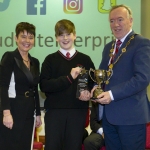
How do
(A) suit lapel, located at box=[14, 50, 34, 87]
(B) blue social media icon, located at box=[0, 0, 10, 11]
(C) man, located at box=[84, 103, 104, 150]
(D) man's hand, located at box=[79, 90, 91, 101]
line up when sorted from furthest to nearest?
(B) blue social media icon, located at box=[0, 0, 10, 11]
(C) man, located at box=[84, 103, 104, 150]
(A) suit lapel, located at box=[14, 50, 34, 87]
(D) man's hand, located at box=[79, 90, 91, 101]

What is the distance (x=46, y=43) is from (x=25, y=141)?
64.9 inches

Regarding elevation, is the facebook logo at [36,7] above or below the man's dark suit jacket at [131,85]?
above

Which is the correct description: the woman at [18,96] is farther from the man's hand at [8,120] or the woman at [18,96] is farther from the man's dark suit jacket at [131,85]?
the man's dark suit jacket at [131,85]

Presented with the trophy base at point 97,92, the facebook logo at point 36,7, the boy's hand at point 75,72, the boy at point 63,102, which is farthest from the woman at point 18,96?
the facebook logo at point 36,7

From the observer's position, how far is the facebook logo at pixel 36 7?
12.8ft

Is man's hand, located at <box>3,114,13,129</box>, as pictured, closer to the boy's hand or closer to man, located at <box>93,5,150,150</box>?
the boy's hand

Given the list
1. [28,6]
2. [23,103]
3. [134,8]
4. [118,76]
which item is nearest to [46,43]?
[28,6]

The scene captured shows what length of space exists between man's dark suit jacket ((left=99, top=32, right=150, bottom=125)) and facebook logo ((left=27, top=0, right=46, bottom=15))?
6.48 ft

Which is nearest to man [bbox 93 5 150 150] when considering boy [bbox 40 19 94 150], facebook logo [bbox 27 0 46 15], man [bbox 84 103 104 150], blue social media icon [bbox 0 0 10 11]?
boy [bbox 40 19 94 150]

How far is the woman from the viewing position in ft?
8.09

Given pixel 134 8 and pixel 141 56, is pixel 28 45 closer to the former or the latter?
pixel 141 56

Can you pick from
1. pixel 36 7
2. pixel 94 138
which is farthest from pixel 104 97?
pixel 36 7

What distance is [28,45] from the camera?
2629 millimetres

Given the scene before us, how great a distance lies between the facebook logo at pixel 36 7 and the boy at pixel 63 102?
4.62 feet
